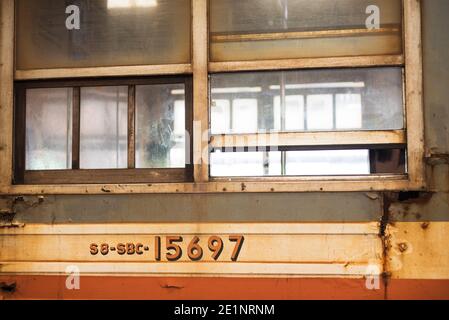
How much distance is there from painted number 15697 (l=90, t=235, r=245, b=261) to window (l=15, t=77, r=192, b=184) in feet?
1.04

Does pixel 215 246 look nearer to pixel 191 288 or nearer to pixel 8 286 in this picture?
pixel 191 288

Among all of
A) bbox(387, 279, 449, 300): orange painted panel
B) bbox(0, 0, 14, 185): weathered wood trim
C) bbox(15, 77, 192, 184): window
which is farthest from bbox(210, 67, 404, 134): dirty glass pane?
bbox(0, 0, 14, 185): weathered wood trim

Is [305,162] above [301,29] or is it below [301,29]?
below

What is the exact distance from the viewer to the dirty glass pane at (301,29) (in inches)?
95.0

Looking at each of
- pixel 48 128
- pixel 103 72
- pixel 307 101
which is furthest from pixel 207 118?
pixel 48 128

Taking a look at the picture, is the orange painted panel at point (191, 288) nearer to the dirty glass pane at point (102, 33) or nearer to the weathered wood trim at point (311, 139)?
the weathered wood trim at point (311, 139)

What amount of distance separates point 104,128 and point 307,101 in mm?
1058

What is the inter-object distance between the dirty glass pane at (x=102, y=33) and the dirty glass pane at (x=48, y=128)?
16cm

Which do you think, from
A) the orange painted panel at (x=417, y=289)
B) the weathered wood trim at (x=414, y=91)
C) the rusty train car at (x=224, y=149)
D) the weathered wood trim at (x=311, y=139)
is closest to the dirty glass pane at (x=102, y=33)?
the rusty train car at (x=224, y=149)

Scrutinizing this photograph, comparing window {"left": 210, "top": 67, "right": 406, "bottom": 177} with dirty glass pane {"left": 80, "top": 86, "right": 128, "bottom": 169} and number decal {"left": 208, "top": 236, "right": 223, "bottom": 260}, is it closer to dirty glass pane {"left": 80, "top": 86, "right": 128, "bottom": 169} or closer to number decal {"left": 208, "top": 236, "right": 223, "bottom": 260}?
number decal {"left": 208, "top": 236, "right": 223, "bottom": 260}

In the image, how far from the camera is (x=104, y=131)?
8.45 ft

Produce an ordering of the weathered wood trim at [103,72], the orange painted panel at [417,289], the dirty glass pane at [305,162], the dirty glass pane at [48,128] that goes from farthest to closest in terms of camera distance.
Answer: the dirty glass pane at [48,128]
the weathered wood trim at [103,72]
the dirty glass pane at [305,162]
the orange painted panel at [417,289]

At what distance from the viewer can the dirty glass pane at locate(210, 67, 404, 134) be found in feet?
7.87
